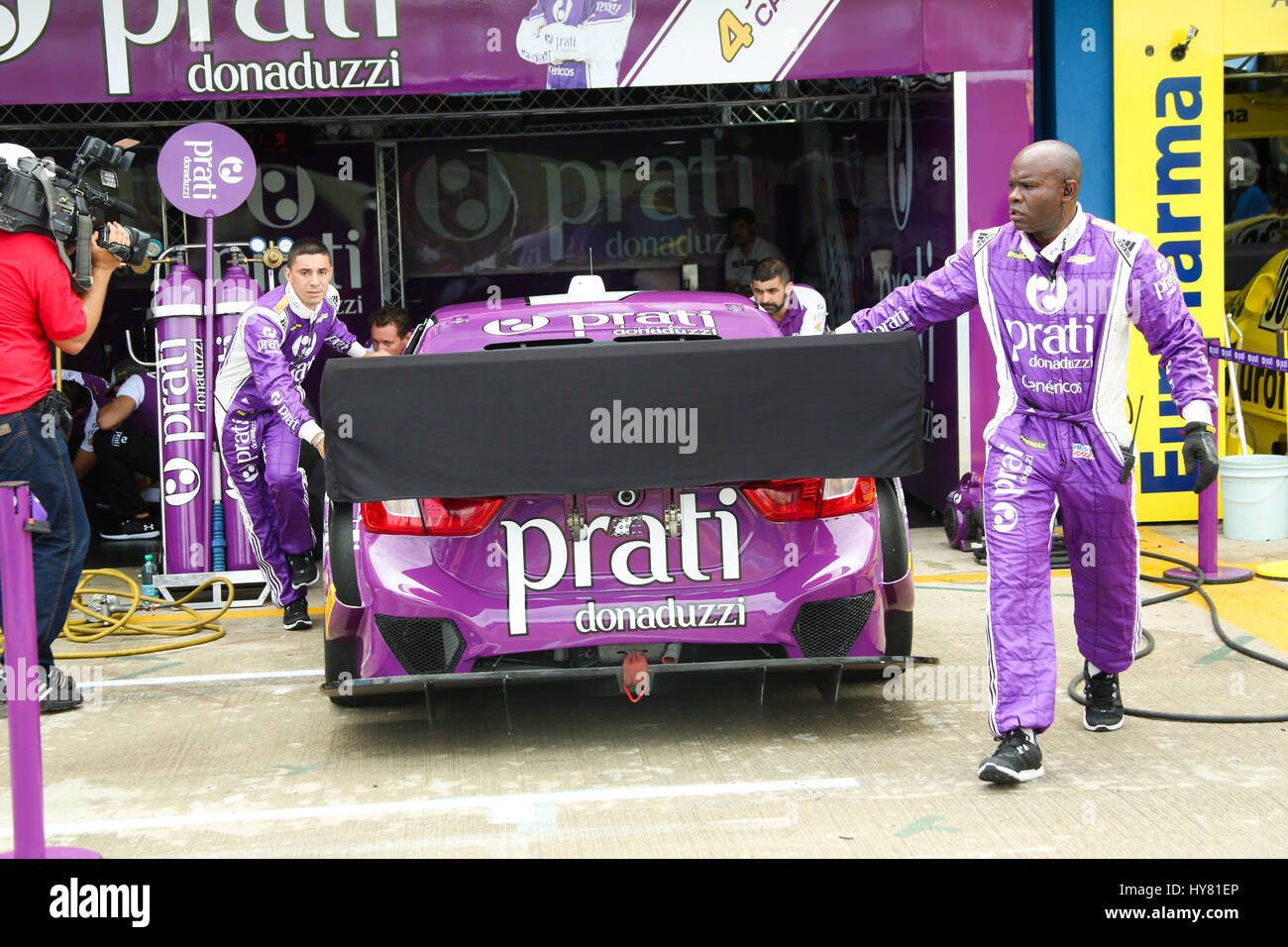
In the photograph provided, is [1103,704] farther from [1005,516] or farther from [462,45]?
[462,45]

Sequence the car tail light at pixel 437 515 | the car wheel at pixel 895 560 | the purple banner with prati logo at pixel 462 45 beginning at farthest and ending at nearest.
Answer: the purple banner with prati logo at pixel 462 45 → the car wheel at pixel 895 560 → the car tail light at pixel 437 515

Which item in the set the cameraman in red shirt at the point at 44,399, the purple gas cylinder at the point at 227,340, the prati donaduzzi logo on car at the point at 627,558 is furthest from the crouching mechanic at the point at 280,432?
the prati donaduzzi logo on car at the point at 627,558

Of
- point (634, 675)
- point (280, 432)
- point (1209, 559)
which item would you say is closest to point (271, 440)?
point (280, 432)

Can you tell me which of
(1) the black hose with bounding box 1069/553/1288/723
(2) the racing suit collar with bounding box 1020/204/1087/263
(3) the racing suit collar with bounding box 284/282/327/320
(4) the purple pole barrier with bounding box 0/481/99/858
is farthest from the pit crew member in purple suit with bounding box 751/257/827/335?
(4) the purple pole barrier with bounding box 0/481/99/858

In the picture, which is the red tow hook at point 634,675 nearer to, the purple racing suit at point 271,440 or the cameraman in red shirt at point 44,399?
the cameraman in red shirt at point 44,399

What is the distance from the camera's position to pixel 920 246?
9.28 m

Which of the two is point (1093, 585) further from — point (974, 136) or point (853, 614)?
point (974, 136)

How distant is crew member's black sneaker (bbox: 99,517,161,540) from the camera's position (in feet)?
32.4

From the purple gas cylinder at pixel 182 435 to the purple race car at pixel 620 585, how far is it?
3345mm

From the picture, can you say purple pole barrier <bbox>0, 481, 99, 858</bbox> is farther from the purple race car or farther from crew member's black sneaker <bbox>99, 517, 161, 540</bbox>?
crew member's black sneaker <bbox>99, 517, 161, 540</bbox>

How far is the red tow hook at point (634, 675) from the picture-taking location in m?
4.48

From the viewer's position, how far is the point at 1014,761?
169 inches

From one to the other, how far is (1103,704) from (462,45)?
5260mm

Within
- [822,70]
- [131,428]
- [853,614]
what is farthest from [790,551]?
[131,428]
